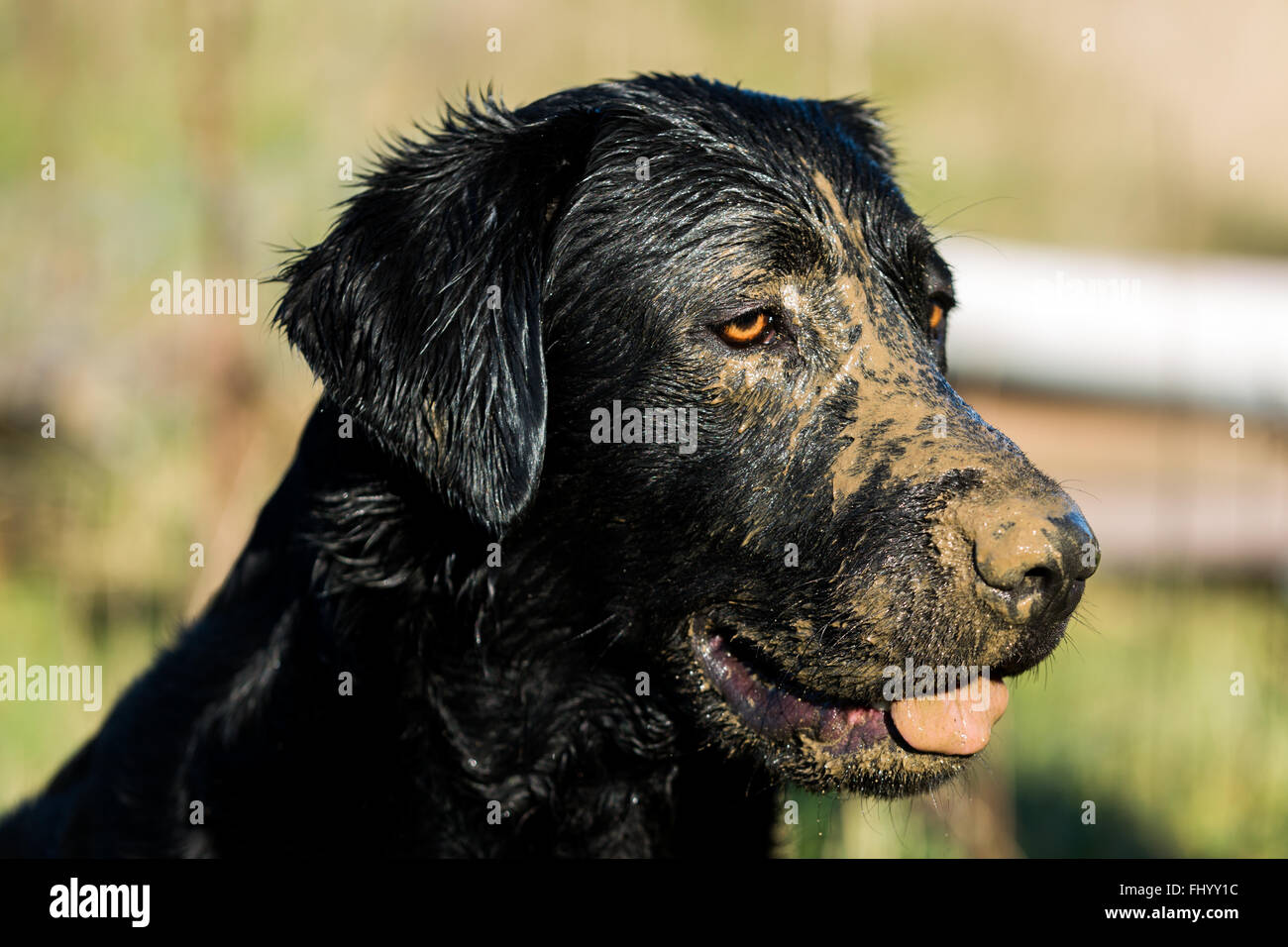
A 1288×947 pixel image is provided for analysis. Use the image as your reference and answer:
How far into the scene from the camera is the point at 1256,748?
15.9 ft

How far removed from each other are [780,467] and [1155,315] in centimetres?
456

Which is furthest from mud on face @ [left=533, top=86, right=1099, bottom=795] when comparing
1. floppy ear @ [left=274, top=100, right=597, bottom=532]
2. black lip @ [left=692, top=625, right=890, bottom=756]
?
floppy ear @ [left=274, top=100, right=597, bottom=532]

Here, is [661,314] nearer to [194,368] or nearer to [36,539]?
[194,368]

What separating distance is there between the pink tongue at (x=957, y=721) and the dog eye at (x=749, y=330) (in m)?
0.79

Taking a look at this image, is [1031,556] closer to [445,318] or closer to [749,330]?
[749,330]

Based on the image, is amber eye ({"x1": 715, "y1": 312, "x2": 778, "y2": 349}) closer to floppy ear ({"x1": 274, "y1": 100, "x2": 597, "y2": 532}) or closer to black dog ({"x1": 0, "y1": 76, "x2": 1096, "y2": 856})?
black dog ({"x1": 0, "y1": 76, "x2": 1096, "y2": 856})

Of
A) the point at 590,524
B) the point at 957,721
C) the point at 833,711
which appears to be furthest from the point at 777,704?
the point at 590,524

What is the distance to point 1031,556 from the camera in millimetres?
2250

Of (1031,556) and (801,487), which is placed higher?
(801,487)

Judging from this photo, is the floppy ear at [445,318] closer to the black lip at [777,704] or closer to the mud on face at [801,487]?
the mud on face at [801,487]

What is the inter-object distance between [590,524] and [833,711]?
0.64 metres

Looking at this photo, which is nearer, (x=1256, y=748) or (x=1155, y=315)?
(x=1256, y=748)

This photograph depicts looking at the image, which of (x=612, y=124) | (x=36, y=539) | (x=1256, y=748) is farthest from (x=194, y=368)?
(x=1256, y=748)

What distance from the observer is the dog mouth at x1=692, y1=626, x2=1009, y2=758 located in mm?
2494
